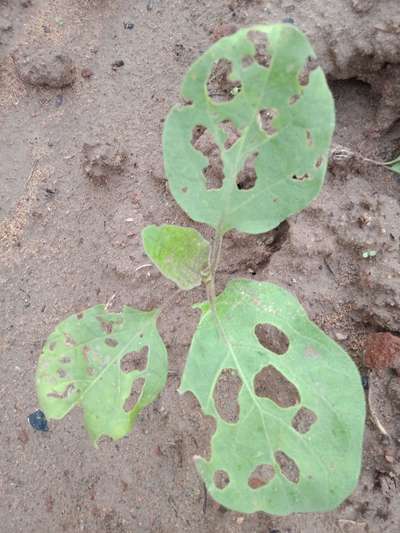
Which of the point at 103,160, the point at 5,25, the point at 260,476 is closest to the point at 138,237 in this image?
the point at 103,160

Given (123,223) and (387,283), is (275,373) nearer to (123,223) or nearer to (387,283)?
(387,283)

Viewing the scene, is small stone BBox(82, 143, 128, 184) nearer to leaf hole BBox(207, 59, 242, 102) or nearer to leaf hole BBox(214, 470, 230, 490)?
leaf hole BBox(207, 59, 242, 102)

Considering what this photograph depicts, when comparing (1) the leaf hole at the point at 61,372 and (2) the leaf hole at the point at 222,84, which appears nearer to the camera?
(1) the leaf hole at the point at 61,372

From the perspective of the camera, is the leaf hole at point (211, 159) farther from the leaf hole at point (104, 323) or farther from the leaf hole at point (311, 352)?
the leaf hole at point (311, 352)

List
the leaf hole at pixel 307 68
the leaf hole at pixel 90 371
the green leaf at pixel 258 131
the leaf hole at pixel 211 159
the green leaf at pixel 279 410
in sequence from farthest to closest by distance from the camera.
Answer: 1. the leaf hole at pixel 211 159
2. the leaf hole at pixel 307 68
3. the leaf hole at pixel 90 371
4. the green leaf at pixel 279 410
5. the green leaf at pixel 258 131

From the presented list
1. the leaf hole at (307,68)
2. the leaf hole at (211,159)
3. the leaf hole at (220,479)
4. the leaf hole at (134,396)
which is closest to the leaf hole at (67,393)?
the leaf hole at (134,396)

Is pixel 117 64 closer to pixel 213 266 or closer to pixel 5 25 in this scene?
pixel 5 25
